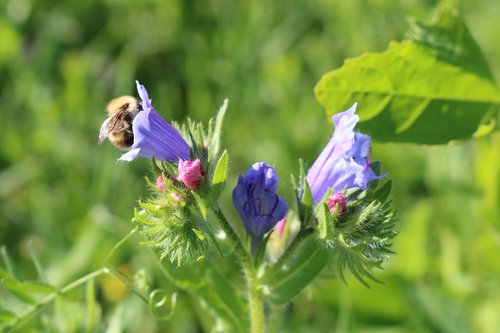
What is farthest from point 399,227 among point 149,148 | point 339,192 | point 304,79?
point 149,148

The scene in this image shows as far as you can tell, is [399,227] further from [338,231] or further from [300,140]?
[338,231]

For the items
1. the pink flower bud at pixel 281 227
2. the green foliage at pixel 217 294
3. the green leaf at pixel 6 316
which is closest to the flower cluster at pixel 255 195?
the pink flower bud at pixel 281 227

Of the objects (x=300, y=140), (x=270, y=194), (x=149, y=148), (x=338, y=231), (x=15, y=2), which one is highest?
(x=15, y=2)

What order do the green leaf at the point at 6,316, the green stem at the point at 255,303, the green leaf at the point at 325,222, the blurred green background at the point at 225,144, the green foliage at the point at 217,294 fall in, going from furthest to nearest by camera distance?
1. the blurred green background at the point at 225,144
2. the green foliage at the point at 217,294
3. the green leaf at the point at 6,316
4. the green stem at the point at 255,303
5. the green leaf at the point at 325,222

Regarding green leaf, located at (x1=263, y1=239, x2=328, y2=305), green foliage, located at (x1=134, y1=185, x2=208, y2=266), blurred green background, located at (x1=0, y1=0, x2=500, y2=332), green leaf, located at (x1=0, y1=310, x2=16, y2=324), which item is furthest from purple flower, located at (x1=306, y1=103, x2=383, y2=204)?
green leaf, located at (x1=0, y1=310, x2=16, y2=324)

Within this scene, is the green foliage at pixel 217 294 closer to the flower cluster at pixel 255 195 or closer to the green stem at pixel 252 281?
the green stem at pixel 252 281

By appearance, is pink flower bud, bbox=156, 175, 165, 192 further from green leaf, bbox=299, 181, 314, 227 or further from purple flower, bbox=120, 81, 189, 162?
green leaf, bbox=299, 181, 314, 227

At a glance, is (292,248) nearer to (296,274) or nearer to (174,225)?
(296,274)
